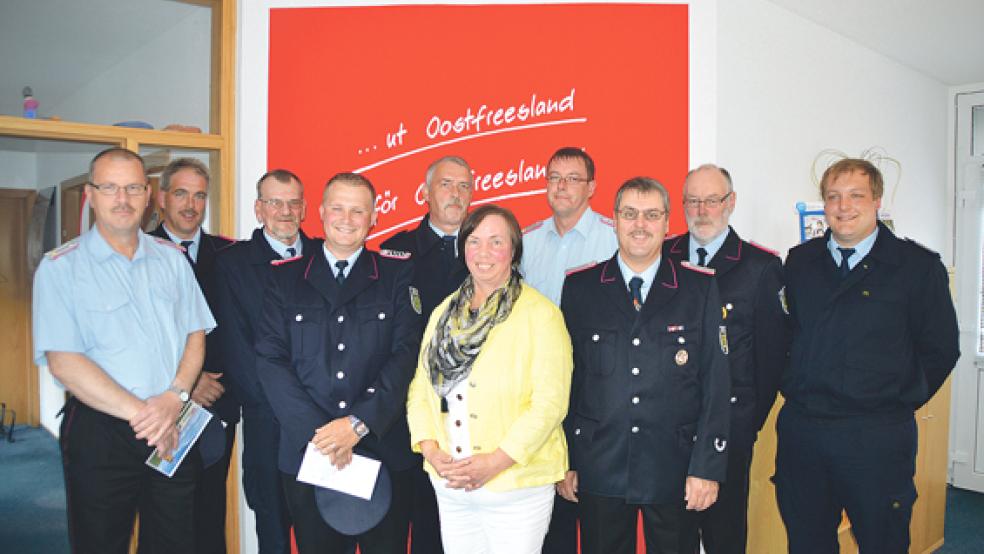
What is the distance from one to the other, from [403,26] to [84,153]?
1750 millimetres

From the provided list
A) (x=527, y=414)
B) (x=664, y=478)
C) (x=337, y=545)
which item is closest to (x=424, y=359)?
(x=527, y=414)

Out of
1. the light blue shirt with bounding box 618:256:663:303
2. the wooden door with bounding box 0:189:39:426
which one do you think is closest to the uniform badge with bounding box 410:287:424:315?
the light blue shirt with bounding box 618:256:663:303

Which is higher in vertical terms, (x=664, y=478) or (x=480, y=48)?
(x=480, y=48)

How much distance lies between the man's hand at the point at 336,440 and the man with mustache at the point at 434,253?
0.50 m

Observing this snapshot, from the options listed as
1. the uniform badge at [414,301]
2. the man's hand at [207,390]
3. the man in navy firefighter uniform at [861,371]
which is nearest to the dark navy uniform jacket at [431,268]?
the uniform badge at [414,301]

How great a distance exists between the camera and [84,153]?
330cm

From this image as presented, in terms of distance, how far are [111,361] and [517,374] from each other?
53.7 inches

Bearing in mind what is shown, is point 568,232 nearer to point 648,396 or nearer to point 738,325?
point 738,325

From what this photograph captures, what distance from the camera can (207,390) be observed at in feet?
8.96

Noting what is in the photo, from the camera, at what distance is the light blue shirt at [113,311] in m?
2.12

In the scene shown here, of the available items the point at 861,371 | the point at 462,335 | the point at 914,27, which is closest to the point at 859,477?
the point at 861,371

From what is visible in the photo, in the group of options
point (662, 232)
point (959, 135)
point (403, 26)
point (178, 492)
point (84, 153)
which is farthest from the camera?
point (959, 135)

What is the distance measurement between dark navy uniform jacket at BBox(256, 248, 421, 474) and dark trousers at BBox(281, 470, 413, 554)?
2.8 inches

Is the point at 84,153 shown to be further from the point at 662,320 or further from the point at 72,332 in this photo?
the point at 662,320
